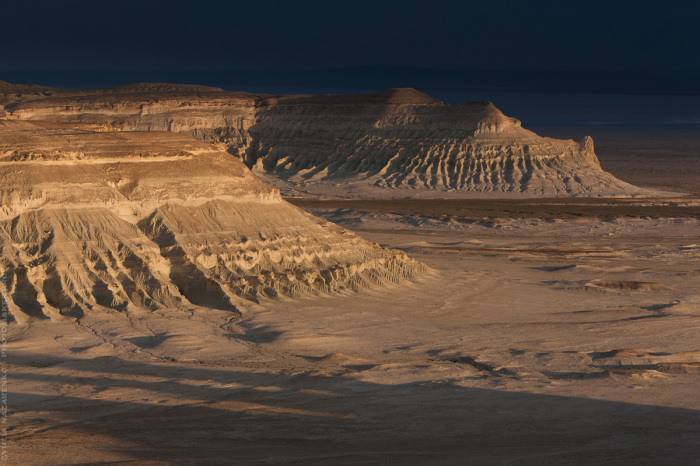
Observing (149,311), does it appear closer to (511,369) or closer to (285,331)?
(285,331)

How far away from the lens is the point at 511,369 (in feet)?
52.1

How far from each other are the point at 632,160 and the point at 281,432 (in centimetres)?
7494

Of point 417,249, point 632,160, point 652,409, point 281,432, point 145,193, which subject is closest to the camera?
point 281,432

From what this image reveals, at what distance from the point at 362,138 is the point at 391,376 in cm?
4525

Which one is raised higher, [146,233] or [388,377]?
[146,233]

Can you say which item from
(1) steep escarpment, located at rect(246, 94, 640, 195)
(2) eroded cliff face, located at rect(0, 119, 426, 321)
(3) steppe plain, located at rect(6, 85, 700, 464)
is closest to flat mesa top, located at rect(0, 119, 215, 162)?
(2) eroded cliff face, located at rect(0, 119, 426, 321)

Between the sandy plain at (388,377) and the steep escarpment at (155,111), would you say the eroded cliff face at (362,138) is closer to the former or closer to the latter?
the steep escarpment at (155,111)

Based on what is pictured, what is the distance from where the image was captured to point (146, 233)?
2147cm

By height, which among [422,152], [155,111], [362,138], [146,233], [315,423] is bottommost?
[315,423]

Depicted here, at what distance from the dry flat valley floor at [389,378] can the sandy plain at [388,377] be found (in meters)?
0.04

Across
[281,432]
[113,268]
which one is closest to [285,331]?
[113,268]

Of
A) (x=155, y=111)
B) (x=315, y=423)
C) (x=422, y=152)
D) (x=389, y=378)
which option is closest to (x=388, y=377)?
(x=389, y=378)

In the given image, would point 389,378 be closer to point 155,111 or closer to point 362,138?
point 362,138

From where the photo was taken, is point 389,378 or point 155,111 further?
point 155,111
